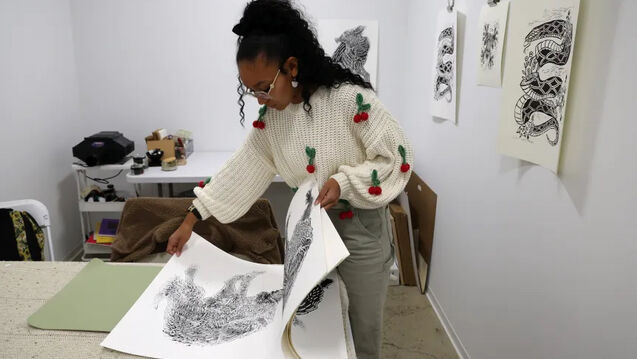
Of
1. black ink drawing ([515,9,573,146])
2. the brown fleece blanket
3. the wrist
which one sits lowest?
the brown fleece blanket

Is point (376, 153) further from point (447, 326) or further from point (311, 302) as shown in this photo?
point (447, 326)

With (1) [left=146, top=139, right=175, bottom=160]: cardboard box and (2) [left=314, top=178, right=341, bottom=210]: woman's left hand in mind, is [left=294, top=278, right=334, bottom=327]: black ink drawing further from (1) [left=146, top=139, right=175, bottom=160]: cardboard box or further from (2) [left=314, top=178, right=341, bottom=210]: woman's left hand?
(1) [left=146, top=139, right=175, bottom=160]: cardboard box

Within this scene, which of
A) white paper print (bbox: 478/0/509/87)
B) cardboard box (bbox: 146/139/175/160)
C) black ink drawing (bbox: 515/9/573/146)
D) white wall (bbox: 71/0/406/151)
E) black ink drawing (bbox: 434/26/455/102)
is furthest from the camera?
white wall (bbox: 71/0/406/151)

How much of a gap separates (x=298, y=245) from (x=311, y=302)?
0.46 feet

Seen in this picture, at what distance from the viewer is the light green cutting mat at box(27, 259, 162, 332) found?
924 mm

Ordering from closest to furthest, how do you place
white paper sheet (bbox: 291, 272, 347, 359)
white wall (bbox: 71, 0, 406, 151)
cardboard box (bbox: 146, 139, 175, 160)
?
1. white paper sheet (bbox: 291, 272, 347, 359)
2. cardboard box (bbox: 146, 139, 175, 160)
3. white wall (bbox: 71, 0, 406, 151)

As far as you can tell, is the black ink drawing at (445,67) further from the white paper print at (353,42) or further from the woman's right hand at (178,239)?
the woman's right hand at (178,239)

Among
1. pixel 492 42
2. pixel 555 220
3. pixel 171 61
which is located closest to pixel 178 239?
pixel 555 220

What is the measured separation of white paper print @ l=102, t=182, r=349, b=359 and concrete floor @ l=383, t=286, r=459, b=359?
1159 millimetres

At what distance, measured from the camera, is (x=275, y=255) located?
1.61 metres

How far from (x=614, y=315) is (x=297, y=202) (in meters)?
0.81

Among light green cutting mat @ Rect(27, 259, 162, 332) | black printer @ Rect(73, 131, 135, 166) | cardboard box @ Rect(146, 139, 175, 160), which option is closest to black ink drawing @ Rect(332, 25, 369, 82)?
cardboard box @ Rect(146, 139, 175, 160)

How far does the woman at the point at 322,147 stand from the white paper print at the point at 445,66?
41.6 inches

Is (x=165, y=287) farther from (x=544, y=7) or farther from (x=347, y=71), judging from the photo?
(x=544, y=7)
